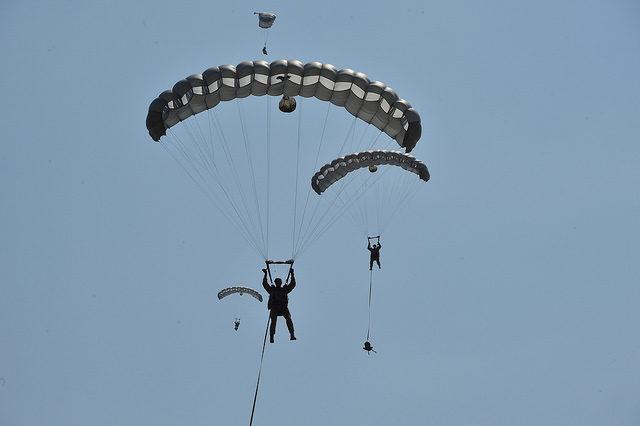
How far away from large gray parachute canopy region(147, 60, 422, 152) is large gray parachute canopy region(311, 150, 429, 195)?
238 centimetres

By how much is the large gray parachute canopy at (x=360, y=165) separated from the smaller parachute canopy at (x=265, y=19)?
442 centimetres

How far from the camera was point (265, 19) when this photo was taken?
108ft

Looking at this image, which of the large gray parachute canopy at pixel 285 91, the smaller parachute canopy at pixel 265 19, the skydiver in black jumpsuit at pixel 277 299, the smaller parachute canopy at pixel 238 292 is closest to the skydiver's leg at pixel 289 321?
the skydiver in black jumpsuit at pixel 277 299

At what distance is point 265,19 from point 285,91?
370 cm

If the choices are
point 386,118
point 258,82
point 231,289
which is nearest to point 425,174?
point 386,118

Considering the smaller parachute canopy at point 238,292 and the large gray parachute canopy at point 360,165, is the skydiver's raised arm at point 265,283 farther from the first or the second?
the smaller parachute canopy at point 238,292

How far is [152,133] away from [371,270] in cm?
962

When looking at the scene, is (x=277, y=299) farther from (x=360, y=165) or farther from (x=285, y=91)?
(x=360, y=165)

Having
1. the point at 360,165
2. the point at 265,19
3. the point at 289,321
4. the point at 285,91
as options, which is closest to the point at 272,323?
the point at 289,321

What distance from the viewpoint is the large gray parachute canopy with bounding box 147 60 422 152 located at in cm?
2945

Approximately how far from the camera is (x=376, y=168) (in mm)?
36000

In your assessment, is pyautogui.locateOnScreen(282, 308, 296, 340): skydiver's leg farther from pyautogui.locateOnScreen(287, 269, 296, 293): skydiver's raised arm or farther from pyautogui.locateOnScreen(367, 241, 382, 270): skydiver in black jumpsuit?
pyautogui.locateOnScreen(367, 241, 382, 270): skydiver in black jumpsuit

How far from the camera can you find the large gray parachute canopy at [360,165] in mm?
33156

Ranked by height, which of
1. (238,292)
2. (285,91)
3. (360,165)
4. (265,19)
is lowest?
(238,292)
